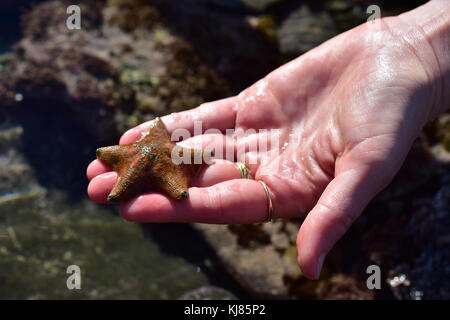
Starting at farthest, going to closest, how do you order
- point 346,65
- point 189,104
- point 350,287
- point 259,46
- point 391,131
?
point 259,46 → point 189,104 → point 350,287 → point 346,65 → point 391,131

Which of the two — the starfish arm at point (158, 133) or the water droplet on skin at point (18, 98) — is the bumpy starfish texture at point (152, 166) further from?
the water droplet on skin at point (18, 98)

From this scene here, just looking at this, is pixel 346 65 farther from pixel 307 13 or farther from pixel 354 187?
pixel 307 13

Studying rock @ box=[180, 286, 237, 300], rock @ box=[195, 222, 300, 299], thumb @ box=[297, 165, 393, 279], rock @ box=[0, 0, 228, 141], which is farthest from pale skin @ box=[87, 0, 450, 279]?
rock @ box=[0, 0, 228, 141]

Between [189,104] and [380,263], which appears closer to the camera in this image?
[380,263]

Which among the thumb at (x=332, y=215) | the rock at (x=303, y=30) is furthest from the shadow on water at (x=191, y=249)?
the rock at (x=303, y=30)

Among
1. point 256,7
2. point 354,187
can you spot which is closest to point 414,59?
point 354,187

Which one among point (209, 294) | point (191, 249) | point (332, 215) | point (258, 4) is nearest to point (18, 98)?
point (191, 249)

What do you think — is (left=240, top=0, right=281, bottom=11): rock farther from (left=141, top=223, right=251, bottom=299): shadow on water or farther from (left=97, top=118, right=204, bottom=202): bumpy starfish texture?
(left=97, top=118, right=204, bottom=202): bumpy starfish texture

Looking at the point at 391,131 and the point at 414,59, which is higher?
the point at 414,59

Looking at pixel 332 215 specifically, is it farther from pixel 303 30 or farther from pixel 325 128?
pixel 303 30
